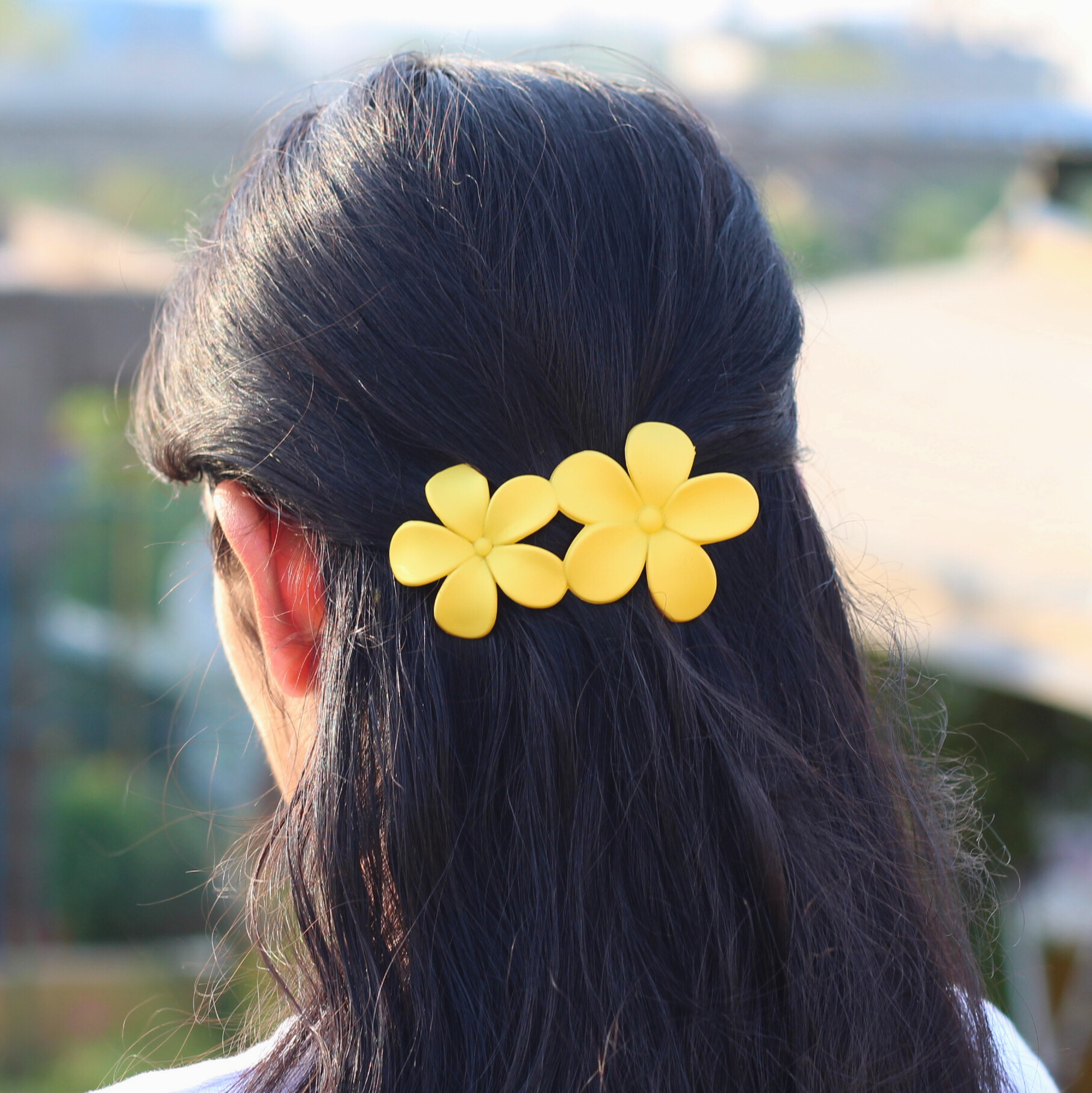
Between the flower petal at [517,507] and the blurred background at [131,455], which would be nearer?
the flower petal at [517,507]

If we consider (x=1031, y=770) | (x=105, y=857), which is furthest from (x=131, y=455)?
(x=1031, y=770)

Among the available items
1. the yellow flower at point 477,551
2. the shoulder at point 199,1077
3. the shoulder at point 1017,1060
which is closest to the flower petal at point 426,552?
the yellow flower at point 477,551

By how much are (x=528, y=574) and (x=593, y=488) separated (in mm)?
73

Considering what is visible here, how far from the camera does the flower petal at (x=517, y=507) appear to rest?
70cm

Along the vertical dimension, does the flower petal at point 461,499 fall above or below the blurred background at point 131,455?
above

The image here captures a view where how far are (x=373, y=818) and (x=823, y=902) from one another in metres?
0.33

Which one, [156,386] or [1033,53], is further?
[1033,53]

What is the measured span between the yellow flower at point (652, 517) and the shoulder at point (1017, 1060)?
49 cm

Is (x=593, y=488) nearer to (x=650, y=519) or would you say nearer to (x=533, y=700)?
(x=650, y=519)

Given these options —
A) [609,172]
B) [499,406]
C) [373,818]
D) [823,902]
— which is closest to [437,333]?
[499,406]

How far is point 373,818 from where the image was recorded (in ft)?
2.36

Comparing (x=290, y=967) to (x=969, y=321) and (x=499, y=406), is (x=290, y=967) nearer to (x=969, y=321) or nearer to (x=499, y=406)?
(x=499, y=406)

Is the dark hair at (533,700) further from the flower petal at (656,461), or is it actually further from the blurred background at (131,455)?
the blurred background at (131,455)

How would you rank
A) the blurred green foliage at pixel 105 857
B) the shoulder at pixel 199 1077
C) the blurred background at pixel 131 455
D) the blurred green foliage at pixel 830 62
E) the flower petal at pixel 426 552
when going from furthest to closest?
the blurred green foliage at pixel 830 62
the blurred green foliage at pixel 105 857
the blurred background at pixel 131 455
the shoulder at pixel 199 1077
the flower petal at pixel 426 552
